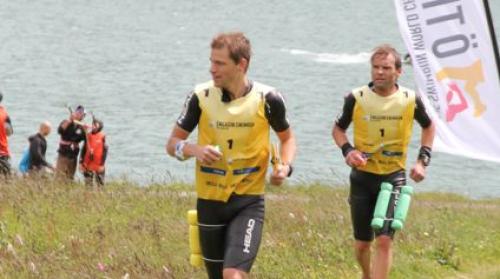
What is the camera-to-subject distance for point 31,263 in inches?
418

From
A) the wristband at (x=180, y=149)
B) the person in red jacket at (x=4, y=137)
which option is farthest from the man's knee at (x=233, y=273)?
the person in red jacket at (x=4, y=137)

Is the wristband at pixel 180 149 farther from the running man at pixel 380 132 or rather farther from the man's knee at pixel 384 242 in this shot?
the man's knee at pixel 384 242

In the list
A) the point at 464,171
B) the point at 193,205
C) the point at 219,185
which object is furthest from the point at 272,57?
the point at 219,185

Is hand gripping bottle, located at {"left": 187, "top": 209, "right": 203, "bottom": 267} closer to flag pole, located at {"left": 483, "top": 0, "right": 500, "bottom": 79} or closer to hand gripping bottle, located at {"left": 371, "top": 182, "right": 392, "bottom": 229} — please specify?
hand gripping bottle, located at {"left": 371, "top": 182, "right": 392, "bottom": 229}

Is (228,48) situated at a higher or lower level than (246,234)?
higher

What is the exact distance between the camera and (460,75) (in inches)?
505

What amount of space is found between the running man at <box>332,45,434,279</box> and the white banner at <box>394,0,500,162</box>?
5.39ft

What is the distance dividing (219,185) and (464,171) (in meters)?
42.9

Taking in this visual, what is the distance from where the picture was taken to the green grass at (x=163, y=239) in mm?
11148

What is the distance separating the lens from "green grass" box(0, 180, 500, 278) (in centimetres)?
1115

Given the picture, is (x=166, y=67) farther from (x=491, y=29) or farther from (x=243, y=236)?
(x=243, y=236)

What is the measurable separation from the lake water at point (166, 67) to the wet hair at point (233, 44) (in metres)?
11.6

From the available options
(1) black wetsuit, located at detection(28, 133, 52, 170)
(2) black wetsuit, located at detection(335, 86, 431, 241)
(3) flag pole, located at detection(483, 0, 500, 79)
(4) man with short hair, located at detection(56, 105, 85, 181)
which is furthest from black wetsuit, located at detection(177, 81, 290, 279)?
(1) black wetsuit, located at detection(28, 133, 52, 170)

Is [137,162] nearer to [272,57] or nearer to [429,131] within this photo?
[429,131]
